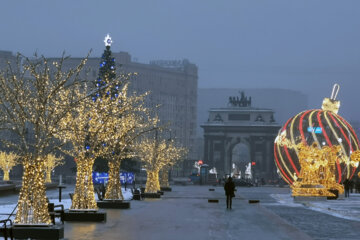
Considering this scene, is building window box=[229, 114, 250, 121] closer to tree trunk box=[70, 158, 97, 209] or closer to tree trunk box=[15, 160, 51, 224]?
tree trunk box=[70, 158, 97, 209]

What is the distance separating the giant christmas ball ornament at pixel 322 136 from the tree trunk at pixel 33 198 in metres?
44.6

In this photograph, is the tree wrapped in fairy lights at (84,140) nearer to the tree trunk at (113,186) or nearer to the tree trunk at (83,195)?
the tree trunk at (83,195)

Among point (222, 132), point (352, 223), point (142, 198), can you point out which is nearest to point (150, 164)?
point (142, 198)

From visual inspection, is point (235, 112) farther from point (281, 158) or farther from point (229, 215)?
point (229, 215)

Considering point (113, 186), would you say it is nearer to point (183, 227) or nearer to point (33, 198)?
point (183, 227)

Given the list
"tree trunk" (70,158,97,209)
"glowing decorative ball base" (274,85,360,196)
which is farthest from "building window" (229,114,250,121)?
"tree trunk" (70,158,97,209)

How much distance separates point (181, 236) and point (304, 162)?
1306 inches

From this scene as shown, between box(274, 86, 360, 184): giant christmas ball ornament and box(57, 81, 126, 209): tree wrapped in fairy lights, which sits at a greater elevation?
box(274, 86, 360, 184): giant christmas ball ornament

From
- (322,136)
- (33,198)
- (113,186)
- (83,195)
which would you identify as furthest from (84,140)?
(322,136)

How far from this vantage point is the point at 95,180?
269ft

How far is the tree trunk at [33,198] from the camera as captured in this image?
19906 millimetres

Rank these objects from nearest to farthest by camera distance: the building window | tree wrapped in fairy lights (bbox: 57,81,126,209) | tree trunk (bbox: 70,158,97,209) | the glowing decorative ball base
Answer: tree trunk (bbox: 70,158,97,209) → tree wrapped in fairy lights (bbox: 57,81,126,209) → the glowing decorative ball base → the building window

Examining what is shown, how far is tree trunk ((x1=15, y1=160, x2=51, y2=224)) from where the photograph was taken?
19906mm

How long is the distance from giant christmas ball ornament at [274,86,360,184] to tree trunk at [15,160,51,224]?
146 ft
